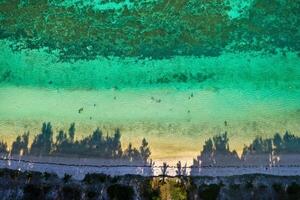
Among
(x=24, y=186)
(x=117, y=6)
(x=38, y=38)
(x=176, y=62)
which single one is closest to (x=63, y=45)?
(x=38, y=38)

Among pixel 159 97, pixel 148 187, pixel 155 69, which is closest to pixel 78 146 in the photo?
pixel 148 187

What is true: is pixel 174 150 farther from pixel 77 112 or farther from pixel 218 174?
pixel 77 112

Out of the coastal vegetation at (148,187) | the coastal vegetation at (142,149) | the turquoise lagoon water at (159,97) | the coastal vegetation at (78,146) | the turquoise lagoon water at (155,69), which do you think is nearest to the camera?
the coastal vegetation at (148,187)

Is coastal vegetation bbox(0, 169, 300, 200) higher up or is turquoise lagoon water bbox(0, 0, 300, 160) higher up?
turquoise lagoon water bbox(0, 0, 300, 160)

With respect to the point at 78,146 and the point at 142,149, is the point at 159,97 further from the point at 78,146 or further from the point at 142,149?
the point at 78,146

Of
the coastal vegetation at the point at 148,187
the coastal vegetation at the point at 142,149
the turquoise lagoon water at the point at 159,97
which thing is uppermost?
the turquoise lagoon water at the point at 159,97

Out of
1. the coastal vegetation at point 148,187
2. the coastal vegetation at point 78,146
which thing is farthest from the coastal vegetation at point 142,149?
the coastal vegetation at point 148,187

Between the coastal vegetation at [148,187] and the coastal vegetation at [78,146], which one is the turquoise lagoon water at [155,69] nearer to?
the coastal vegetation at [78,146]

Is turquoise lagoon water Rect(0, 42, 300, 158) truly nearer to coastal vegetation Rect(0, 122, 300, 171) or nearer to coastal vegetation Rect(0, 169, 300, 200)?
coastal vegetation Rect(0, 122, 300, 171)

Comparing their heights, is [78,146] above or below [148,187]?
above

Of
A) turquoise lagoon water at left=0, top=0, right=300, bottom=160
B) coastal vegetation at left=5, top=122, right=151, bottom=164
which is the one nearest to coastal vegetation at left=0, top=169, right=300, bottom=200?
coastal vegetation at left=5, top=122, right=151, bottom=164

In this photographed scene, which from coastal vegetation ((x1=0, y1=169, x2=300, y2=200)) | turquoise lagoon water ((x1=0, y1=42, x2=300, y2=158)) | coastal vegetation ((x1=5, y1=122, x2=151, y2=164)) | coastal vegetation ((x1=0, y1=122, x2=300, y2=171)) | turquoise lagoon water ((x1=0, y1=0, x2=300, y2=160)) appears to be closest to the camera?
coastal vegetation ((x1=0, y1=169, x2=300, y2=200))
